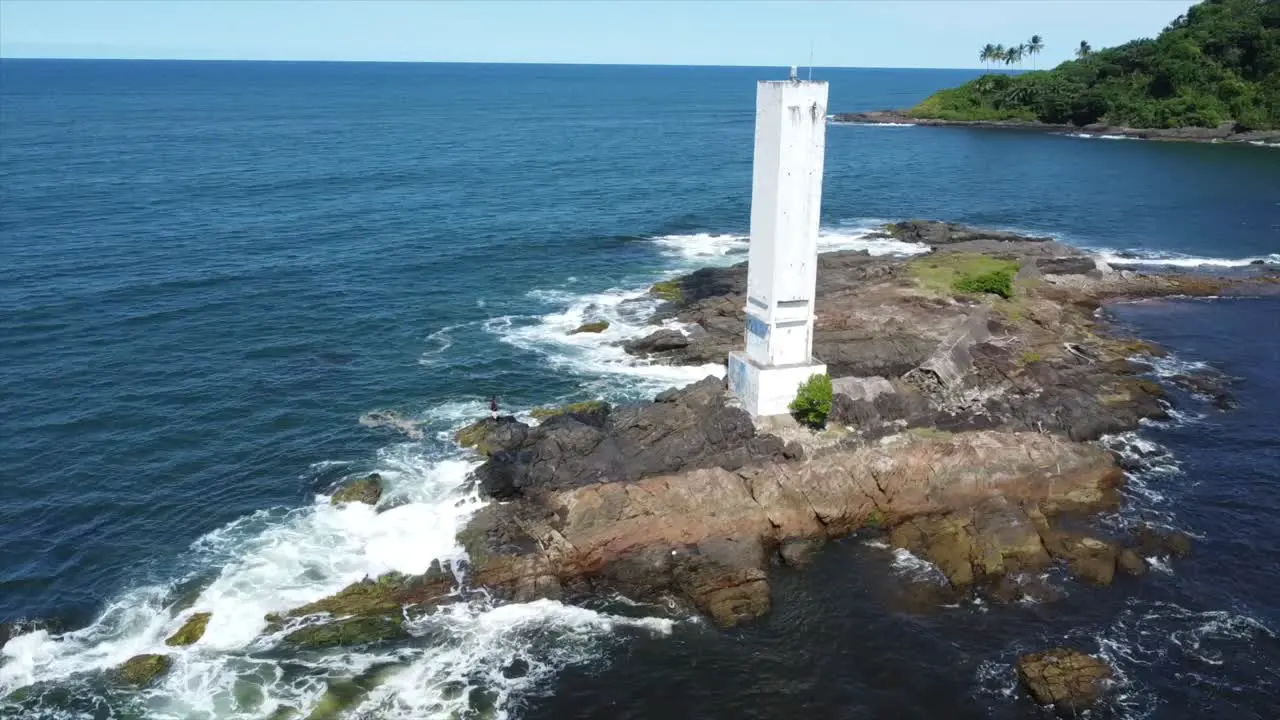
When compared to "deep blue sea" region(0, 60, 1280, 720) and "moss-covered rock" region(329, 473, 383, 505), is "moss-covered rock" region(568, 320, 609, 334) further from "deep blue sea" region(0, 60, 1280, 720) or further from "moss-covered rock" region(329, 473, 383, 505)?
"moss-covered rock" region(329, 473, 383, 505)

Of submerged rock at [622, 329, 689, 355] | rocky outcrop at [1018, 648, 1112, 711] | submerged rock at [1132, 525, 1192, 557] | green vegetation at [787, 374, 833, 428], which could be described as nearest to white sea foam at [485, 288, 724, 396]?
submerged rock at [622, 329, 689, 355]

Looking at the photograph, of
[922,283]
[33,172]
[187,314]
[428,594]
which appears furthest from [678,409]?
[33,172]

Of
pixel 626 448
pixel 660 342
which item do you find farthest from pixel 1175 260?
pixel 626 448

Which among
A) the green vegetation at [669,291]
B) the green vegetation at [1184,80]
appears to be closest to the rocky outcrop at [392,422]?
the green vegetation at [669,291]

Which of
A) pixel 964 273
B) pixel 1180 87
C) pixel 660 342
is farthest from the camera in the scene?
pixel 1180 87

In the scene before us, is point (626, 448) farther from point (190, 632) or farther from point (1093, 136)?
point (1093, 136)
